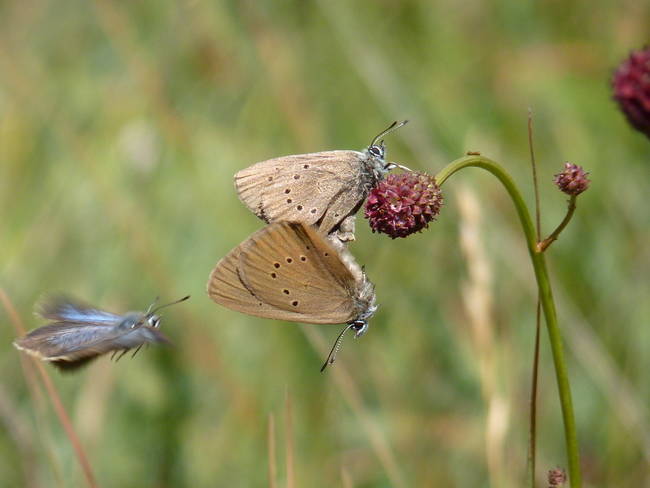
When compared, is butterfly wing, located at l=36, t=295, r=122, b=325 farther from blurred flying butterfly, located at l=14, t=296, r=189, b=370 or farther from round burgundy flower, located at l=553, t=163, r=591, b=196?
round burgundy flower, located at l=553, t=163, r=591, b=196

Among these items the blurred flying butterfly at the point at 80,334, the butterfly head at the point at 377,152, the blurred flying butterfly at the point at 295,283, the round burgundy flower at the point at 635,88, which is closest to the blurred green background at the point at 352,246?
the butterfly head at the point at 377,152

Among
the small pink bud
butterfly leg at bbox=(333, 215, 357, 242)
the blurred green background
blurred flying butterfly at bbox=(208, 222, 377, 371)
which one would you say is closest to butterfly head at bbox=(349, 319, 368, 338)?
blurred flying butterfly at bbox=(208, 222, 377, 371)

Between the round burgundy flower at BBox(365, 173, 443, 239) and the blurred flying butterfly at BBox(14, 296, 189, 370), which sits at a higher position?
the blurred flying butterfly at BBox(14, 296, 189, 370)

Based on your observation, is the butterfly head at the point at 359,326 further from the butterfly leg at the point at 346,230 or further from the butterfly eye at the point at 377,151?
the butterfly eye at the point at 377,151

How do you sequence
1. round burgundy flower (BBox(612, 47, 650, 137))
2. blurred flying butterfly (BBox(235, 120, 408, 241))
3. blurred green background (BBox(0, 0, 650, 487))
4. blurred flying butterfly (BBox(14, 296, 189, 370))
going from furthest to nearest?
1. blurred green background (BBox(0, 0, 650, 487))
2. blurred flying butterfly (BBox(235, 120, 408, 241))
3. blurred flying butterfly (BBox(14, 296, 189, 370))
4. round burgundy flower (BBox(612, 47, 650, 137))

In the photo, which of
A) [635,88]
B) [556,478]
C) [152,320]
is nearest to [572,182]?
[635,88]
